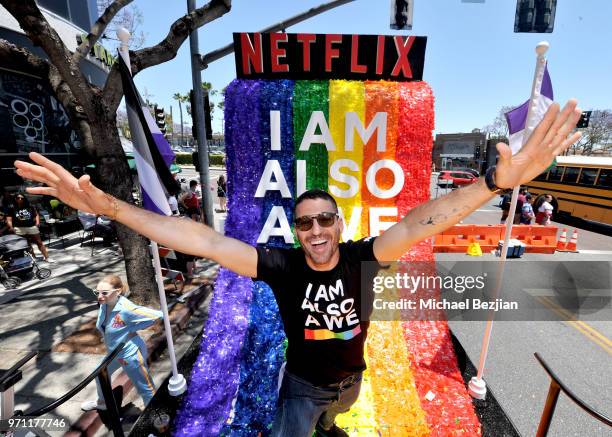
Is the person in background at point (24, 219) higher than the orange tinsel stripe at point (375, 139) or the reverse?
the reverse

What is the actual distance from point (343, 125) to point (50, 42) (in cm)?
426

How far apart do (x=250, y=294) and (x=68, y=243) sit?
9268 mm

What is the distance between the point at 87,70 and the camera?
44.0 feet

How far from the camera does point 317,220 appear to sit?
2.09 meters

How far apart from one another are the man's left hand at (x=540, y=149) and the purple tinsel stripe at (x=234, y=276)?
10.0 feet

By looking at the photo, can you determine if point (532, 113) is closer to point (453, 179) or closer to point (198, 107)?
point (198, 107)

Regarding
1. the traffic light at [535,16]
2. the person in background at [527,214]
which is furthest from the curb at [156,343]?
the person in background at [527,214]

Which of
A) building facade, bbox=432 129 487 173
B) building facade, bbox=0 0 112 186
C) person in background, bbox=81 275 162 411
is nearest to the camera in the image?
person in background, bbox=81 275 162 411

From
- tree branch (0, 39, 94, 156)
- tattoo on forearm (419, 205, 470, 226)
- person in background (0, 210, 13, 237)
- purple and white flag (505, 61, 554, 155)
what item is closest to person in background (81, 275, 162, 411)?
tree branch (0, 39, 94, 156)

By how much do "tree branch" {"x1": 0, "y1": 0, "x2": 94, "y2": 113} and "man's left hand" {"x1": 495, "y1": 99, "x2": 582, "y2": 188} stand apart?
18.1 ft

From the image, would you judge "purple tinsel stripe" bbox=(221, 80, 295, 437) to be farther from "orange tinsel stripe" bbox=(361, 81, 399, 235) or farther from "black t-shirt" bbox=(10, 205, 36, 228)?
"black t-shirt" bbox=(10, 205, 36, 228)

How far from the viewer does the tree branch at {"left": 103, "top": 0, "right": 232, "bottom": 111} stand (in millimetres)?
4961

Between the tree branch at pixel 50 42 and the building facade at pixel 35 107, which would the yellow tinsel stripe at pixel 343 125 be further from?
the building facade at pixel 35 107

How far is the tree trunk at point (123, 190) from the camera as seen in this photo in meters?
4.92
